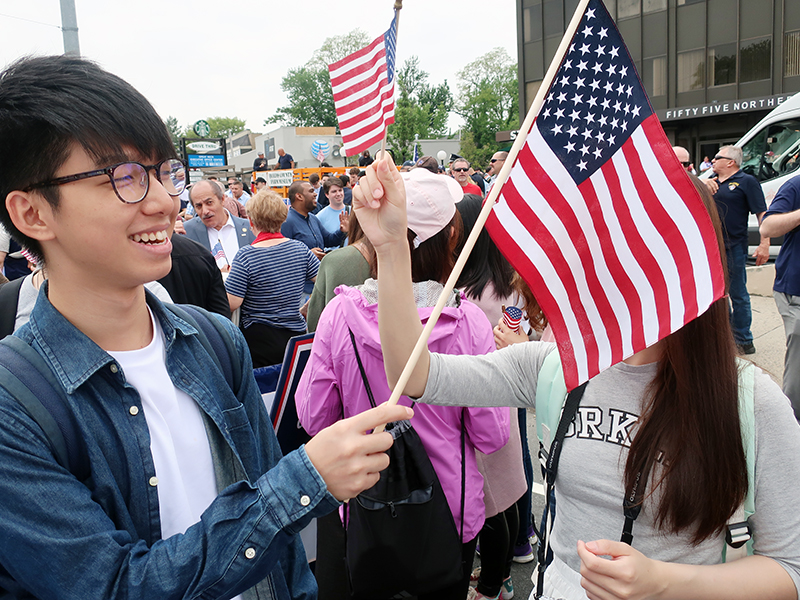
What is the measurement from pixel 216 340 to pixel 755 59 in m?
29.2

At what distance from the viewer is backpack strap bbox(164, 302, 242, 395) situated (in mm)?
1585

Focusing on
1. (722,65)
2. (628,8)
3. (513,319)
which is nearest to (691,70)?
(722,65)

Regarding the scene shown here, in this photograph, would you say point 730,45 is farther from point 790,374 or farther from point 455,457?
point 455,457

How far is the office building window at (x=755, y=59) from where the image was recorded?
2423 centimetres

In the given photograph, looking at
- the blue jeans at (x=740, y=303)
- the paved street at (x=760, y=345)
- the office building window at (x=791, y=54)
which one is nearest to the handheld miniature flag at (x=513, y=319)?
the paved street at (x=760, y=345)

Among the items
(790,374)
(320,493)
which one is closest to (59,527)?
(320,493)

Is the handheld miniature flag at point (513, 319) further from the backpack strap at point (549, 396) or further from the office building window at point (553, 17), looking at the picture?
the office building window at point (553, 17)

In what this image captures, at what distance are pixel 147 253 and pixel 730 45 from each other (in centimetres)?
2981

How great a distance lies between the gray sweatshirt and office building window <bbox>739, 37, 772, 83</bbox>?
93.1ft

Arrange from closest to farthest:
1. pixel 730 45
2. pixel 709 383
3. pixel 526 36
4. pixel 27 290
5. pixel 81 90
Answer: pixel 81 90, pixel 709 383, pixel 27 290, pixel 730 45, pixel 526 36

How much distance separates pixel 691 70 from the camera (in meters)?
26.3

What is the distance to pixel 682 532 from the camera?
4.84ft

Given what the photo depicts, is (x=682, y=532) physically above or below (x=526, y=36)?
below

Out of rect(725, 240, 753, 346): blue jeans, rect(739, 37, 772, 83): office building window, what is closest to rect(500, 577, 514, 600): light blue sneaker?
rect(725, 240, 753, 346): blue jeans
